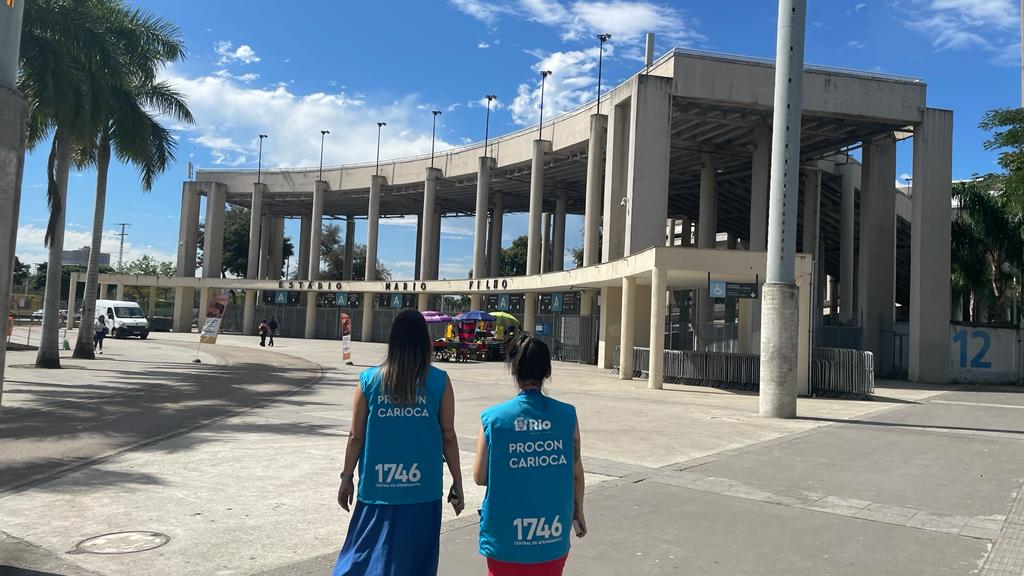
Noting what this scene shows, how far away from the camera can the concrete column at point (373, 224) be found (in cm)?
5247

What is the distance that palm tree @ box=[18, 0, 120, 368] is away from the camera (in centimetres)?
1677

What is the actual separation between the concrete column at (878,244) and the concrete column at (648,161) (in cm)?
1202

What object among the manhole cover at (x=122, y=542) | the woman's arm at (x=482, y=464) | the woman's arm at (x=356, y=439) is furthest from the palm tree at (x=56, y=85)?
the woman's arm at (x=482, y=464)

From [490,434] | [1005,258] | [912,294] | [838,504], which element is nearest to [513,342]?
[490,434]

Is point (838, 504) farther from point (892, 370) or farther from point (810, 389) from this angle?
point (892, 370)

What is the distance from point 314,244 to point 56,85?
3917 centimetres

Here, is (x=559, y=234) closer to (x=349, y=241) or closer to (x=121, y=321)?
(x=349, y=241)

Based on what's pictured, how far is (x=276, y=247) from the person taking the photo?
65938 millimetres

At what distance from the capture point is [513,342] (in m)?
3.47

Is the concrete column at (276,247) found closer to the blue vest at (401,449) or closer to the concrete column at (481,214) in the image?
the concrete column at (481,214)

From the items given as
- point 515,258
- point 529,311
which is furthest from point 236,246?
point 529,311

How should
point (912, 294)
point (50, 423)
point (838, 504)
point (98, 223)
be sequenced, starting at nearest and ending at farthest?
point (838, 504)
point (50, 423)
point (98, 223)
point (912, 294)

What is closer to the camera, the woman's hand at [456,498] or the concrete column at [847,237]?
the woman's hand at [456,498]

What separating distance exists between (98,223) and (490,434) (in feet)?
81.4
